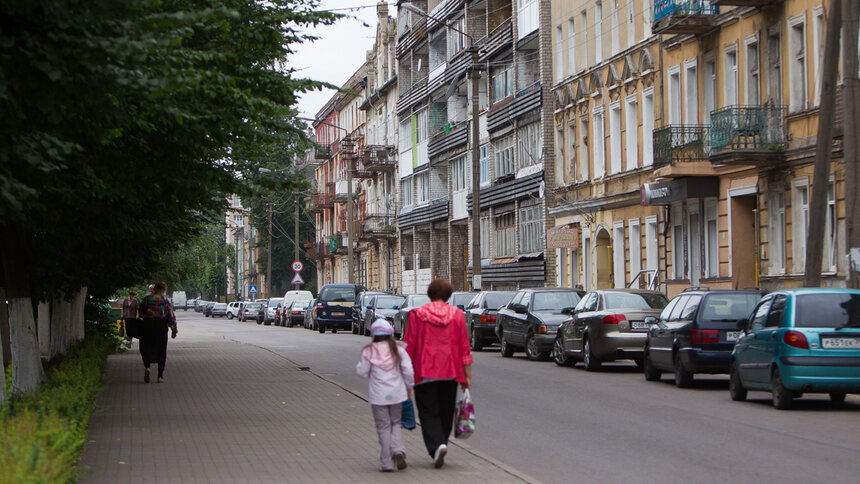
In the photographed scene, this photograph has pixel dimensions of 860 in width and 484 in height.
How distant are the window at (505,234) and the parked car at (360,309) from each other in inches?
242

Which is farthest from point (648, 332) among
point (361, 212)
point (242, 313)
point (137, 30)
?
point (242, 313)

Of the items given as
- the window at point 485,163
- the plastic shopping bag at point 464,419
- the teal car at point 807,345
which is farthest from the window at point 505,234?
the plastic shopping bag at point 464,419

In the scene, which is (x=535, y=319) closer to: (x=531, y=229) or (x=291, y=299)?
(x=531, y=229)

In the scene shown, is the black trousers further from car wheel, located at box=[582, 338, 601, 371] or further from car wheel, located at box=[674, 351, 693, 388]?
car wheel, located at box=[674, 351, 693, 388]

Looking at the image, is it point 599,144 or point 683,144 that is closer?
point 683,144

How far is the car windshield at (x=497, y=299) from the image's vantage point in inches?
1346

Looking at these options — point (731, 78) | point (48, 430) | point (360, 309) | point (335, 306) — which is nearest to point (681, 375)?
point (48, 430)

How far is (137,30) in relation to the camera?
8.69 meters

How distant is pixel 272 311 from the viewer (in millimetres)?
77750

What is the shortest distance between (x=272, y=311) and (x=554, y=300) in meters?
50.3

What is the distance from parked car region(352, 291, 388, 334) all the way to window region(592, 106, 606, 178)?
33.4 ft

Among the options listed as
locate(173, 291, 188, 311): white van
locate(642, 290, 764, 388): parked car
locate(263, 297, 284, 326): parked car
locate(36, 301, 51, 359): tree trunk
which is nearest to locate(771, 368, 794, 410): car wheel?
locate(642, 290, 764, 388): parked car

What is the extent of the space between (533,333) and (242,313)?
65345 mm

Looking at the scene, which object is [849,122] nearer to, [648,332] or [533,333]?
[648,332]
